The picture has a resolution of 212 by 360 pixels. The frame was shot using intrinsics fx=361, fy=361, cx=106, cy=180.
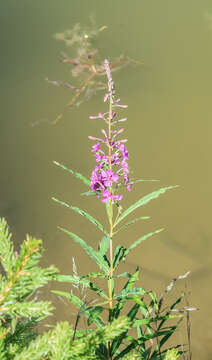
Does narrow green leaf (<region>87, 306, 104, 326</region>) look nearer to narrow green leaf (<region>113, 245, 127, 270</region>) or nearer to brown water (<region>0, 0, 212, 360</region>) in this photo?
narrow green leaf (<region>113, 245, 127, 270</region>)

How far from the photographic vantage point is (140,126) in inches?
106

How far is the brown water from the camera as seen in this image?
2.09 metres

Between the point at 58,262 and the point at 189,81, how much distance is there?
1747 millimetres

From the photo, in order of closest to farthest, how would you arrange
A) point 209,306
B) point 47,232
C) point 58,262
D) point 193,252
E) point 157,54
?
point 209,306 → point 193,252 → point 58,262 → point 47,232 → point 157,54

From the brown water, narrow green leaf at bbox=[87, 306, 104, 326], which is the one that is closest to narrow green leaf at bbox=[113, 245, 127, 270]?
narrow green leaf at bbox=[87, 306, 104, 326]

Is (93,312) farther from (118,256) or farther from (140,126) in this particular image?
(140,126)

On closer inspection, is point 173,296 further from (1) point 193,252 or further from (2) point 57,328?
(2) point 57,328

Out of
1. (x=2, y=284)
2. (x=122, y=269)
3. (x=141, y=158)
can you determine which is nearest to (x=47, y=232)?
(x=122, y=269)

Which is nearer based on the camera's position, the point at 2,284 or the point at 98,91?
the point at 2,284

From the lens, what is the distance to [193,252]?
203 centimetres

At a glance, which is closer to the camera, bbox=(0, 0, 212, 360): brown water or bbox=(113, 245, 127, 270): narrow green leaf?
bbox=(113, 245, 127, 270): narrow green leaf

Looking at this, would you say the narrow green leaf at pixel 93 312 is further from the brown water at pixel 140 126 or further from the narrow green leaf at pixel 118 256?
the brown water at pixel 140 126

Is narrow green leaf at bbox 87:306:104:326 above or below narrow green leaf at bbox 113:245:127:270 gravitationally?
below

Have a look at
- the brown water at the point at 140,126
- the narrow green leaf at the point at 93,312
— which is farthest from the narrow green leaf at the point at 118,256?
the brown water at the point at 140,126
